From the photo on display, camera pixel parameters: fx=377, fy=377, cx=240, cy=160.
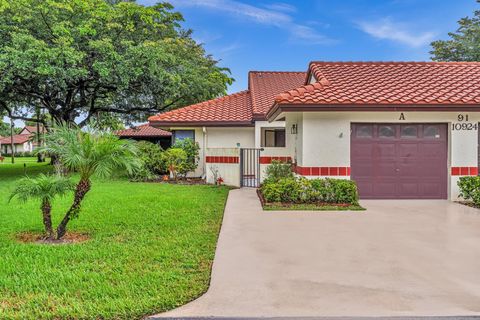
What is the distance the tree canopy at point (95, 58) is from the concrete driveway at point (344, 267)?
1305 cm

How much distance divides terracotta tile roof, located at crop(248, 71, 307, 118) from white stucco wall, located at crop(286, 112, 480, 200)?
596cm

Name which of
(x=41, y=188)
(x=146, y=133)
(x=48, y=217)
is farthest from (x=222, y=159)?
(x=146, y=133)

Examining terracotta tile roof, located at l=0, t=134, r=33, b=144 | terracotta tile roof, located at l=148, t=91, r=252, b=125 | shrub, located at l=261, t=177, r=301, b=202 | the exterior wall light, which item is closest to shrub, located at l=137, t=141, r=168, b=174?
terracotta tile roof, located at l=148, t=91, r=252, b=125

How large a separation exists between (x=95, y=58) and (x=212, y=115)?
288 inches

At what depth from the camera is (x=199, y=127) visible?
17562 millimetres

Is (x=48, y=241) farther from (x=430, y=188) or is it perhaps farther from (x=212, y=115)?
(x=212, y=115)

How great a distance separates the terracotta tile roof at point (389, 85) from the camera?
10.3 m

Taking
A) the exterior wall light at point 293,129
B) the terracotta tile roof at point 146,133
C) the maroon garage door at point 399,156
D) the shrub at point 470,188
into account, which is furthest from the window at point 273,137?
the terracotta tile roof at point 146,133

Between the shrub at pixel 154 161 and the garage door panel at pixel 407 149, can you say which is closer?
the garage door panel at pixel 407 149

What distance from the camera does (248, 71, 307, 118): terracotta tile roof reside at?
17733 millimetres

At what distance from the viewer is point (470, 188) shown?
10375 millimetres

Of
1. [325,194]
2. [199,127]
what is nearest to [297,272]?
[325,194]

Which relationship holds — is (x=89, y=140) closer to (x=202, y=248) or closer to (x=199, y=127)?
(x=202, y=248)

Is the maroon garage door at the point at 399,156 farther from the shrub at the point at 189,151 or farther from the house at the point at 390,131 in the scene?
the shrub at the point at 189,151
